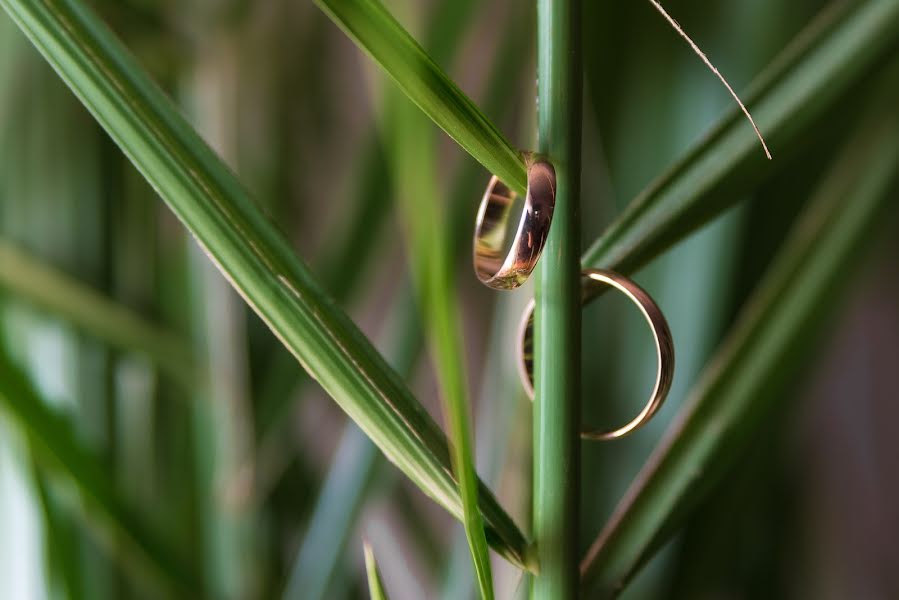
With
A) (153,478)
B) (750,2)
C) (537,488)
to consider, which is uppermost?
(750,2)

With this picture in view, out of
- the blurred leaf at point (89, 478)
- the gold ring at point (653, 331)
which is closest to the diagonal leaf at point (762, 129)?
the gold ring at point (653, 331)

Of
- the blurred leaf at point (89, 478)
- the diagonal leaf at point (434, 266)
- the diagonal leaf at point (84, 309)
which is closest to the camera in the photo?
the diagonal leaf at point (434, 266)

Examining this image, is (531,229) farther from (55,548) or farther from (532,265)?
(55,548)

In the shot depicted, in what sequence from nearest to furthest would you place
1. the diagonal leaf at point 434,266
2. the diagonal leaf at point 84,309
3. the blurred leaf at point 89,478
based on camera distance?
the diagonal leaf at point 434,266 → the blurred leaf at point 89,478 → the diagonal leaf at point 84,309

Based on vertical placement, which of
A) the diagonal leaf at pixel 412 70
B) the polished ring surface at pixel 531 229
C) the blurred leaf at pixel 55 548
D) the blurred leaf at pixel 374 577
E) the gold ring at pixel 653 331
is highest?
the diagonal leaf at pixel 412 70

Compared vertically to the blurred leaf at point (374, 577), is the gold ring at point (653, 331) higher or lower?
higher

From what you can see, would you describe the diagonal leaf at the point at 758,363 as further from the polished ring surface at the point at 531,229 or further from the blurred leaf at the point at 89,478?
the blurred leaf at the point at 89,478

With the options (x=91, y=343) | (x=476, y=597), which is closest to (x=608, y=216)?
(x=476, y=597)

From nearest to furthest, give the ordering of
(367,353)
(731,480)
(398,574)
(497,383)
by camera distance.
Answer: (367,353) < (731,480) < (497,383) < (398,574)

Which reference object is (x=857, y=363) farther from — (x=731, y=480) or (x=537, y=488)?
(x=537, y=488)
